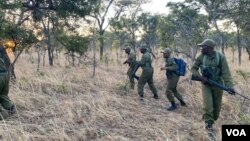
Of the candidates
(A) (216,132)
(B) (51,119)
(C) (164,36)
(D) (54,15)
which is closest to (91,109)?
(B) (51,119)

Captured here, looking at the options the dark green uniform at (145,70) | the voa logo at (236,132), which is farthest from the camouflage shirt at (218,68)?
the dark green uniform at (145,70)

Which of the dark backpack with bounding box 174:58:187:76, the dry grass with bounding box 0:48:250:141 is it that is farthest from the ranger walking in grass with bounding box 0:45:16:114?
the dark backpack with bounding box 174:58:187:76

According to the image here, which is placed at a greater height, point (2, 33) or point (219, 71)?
point (2, 33)

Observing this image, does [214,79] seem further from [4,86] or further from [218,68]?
[4,86]

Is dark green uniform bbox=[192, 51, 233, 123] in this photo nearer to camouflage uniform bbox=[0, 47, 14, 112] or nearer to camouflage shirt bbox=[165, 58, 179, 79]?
camouflage shirt bbox=[165, 58, 179, 79]

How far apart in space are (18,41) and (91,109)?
3733mm

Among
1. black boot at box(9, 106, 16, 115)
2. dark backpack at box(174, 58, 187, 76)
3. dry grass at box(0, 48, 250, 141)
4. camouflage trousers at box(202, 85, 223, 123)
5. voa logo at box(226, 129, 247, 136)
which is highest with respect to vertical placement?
dark backpack at box(174, 58, 187, 76)

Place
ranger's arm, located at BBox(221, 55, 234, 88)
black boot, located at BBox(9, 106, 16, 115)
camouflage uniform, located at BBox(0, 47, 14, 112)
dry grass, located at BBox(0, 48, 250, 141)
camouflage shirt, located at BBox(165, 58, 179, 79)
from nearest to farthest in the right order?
dry grass, located at BBox(0, 48, 250, 141) < ranger's arm, located at BBox(221, 55, 234, 88) < camouflage uniform, located at BBox(0, 47, 14, 112) < black boot, located at BBox(9, 106, 16, 115) < camouflage shirt, located at BBox(165, 58, 179, 79)

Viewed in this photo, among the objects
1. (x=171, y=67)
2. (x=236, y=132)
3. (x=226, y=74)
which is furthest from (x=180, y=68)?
(x=236, y=132)

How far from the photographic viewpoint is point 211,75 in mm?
5965

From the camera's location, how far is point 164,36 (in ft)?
52.1

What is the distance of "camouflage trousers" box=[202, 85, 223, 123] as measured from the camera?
231 inches

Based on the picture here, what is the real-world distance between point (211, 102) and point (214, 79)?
40 centimetres

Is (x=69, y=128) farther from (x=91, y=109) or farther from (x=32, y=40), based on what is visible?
(x=32, y=40)
